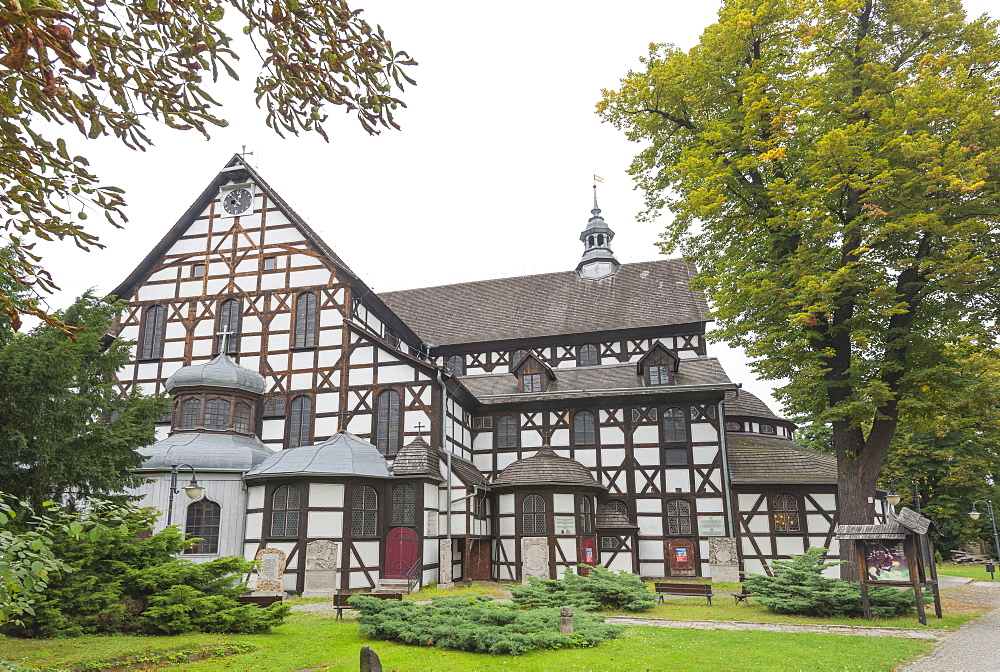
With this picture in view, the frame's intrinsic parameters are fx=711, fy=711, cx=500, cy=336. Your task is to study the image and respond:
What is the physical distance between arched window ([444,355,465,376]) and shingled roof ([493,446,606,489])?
278 inches

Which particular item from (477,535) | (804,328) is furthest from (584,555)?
(804,328)

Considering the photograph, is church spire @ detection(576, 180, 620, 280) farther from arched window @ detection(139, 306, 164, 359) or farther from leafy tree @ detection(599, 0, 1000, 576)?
arched window @ detection(139, 306, 164, 359)

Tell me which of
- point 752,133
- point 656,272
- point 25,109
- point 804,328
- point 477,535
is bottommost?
point 477,535

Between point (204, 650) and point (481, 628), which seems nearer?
point (204, 650)

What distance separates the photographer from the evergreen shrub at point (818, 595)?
16297 mm

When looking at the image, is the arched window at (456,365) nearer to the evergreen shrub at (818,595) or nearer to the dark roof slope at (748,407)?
the dark roof slope at (748,407)

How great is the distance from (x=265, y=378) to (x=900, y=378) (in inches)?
809

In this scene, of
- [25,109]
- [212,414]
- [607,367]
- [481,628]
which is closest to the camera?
[25,109]

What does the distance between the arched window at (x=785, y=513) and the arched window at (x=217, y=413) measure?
797 inches

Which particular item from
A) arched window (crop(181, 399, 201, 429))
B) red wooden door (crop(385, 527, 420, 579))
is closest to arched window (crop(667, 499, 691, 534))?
red wooden door (crop(385, 527, 420, 579))

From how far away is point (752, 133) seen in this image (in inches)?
701

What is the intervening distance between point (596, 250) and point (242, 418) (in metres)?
19.3

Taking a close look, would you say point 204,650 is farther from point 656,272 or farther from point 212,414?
point 656,272

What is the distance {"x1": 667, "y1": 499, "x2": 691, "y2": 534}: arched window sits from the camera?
26703 mm
